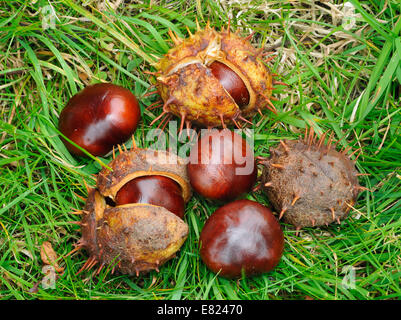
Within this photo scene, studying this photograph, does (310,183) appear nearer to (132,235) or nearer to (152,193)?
(152,193)

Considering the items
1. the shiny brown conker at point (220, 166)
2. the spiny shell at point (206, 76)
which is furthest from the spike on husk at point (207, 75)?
the shiny brown conker at point (220, 166)

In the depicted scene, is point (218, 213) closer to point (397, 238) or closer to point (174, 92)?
point (174, 92)

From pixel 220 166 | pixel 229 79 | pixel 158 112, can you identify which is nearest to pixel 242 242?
pixel 220 166

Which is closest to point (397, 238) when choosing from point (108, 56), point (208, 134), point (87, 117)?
point (208, 134)

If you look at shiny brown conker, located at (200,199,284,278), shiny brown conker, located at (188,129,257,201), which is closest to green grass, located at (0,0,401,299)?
shiny brown conker, located at (200,199,284,278)

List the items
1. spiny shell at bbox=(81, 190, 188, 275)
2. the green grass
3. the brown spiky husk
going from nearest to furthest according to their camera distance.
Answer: spiny shell at bbox=(81, 190, 188, 275) < the brown spiky husk < the green grass

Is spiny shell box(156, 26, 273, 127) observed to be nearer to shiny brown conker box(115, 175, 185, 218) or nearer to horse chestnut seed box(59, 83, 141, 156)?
horse chestnut seed box(59, 83, 141, 156)
